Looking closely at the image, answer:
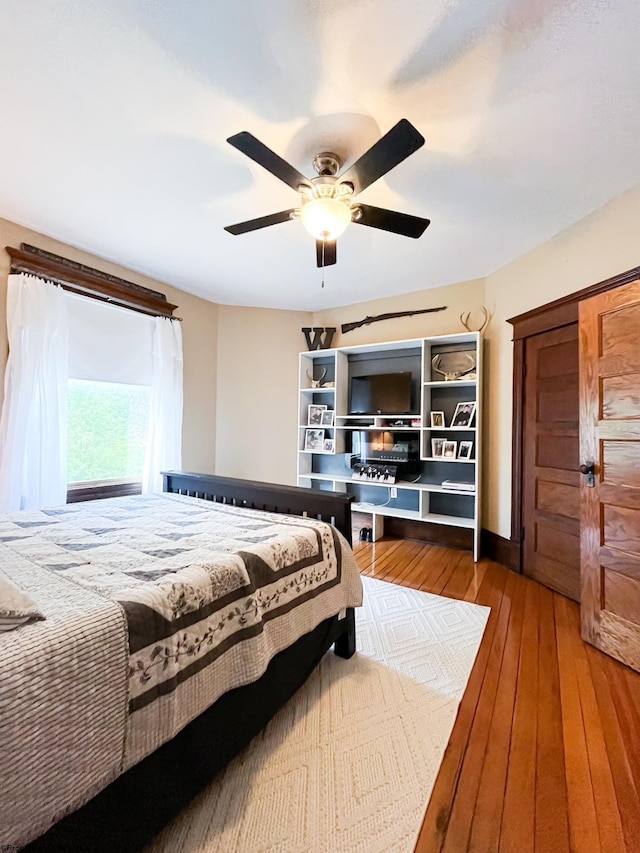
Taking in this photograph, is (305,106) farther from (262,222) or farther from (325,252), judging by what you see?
(325,252)

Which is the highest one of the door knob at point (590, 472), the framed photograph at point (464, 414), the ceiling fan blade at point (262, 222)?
the ceiling fan blade at point (262, 222)

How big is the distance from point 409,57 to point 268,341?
3.25 m

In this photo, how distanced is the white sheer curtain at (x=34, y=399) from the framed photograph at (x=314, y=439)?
246 centimetres

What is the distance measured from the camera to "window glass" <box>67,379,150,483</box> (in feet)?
10.1

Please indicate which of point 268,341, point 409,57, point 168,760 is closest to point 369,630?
point 168,760

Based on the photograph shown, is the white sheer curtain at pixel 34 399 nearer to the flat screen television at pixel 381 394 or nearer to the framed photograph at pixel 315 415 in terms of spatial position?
the framed photograph at pixel 315 415

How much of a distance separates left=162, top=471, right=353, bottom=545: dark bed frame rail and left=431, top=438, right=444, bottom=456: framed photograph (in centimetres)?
207

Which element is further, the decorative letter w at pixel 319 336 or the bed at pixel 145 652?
the decorative letter w at pixel 319 336

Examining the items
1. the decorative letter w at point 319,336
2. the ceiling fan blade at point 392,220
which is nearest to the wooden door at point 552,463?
the ceiling fan blade at point 392,220

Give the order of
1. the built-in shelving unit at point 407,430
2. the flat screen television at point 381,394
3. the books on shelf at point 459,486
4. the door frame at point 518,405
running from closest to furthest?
the door frame at point 518,405
the books on shelf at point 459,486
the built-in shelving unit at point 407,430
the flat screen television at point 381,394

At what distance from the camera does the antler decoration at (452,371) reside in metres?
3.66

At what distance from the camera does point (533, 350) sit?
3.04m

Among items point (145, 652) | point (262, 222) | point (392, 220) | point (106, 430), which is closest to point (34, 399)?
point (106, 430)

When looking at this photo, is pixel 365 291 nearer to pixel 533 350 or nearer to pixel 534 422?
pixel 533 350
